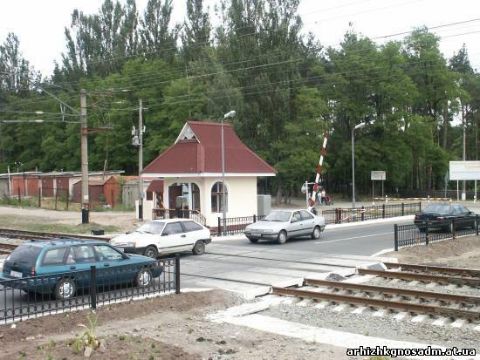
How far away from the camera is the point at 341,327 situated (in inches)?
467

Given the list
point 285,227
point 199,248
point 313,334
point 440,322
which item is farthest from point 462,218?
point 313,334

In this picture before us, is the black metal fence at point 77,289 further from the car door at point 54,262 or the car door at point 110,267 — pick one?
the car door at point 54,262

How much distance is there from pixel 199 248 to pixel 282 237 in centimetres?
479

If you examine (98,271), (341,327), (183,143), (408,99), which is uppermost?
(408,99)

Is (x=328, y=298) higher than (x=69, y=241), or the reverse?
(x=69, y=241)

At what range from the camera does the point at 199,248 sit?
2309 cm

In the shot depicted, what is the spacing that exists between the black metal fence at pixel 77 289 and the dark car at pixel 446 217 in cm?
1604

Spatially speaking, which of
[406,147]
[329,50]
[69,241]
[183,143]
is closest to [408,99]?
[406,147]

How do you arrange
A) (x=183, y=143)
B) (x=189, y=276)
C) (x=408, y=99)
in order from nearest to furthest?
1. (x=189, y=276)
2. (x=183, y=143)
3. (x=408, y=99)

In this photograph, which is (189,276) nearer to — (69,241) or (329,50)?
(69,241)

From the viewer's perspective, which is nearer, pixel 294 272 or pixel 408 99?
pixel 294 272

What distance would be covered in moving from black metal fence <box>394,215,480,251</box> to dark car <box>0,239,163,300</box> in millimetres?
11782

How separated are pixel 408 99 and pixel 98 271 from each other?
6306 centimetres

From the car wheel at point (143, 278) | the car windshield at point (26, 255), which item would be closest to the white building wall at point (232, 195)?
the car wheel at point (143, 278)
